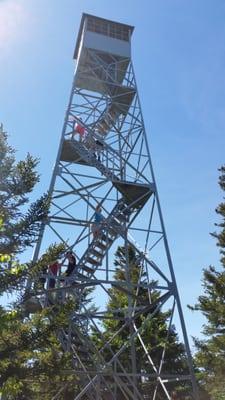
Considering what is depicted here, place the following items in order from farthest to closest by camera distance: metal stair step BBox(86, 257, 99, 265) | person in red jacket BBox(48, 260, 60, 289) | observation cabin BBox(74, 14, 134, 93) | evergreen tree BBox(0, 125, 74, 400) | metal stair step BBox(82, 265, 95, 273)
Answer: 1. observation cabin BBox(74, 14, 134, 93)
2. metal stair step BBox(86, 257, 99, 265)
3. metal stair step BBox(82, 265, 95, 273)
4. person in red jacket BBox(48, 260, 60, 289)
5. evergreen tree BBox(0, 125, 74, 400)

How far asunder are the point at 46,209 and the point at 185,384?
24.9 meters

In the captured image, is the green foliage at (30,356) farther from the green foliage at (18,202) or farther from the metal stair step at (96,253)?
the metal stair step at (96,253)

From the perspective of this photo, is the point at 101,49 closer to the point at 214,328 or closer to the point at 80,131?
the point at 80,131

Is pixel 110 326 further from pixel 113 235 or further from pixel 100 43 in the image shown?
pixel 100 43

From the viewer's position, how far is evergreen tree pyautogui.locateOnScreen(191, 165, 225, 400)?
1905 cm

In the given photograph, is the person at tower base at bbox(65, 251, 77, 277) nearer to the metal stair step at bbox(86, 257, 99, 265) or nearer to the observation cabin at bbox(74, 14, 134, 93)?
the metal stair step at bbox(86, 257, 99, 265)

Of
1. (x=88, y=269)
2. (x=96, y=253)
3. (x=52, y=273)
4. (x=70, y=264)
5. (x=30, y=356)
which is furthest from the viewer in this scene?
(x=96, y=253)

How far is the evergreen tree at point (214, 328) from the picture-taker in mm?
19055

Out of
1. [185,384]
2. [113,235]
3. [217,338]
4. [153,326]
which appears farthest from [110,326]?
[113,235]

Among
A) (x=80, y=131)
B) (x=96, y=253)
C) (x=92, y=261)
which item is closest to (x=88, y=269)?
(x=92, y=261)

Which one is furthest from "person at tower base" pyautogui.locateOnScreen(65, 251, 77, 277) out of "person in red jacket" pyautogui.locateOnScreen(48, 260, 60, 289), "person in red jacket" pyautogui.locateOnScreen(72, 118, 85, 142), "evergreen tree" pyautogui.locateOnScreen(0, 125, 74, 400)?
"evergreen tree" pyautogui.locateOnScreen(0, 125, 74, 400)

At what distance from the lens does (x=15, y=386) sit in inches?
210

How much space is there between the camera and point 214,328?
20.7m

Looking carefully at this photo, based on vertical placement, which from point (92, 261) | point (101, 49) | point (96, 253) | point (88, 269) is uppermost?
point (101, 49)
